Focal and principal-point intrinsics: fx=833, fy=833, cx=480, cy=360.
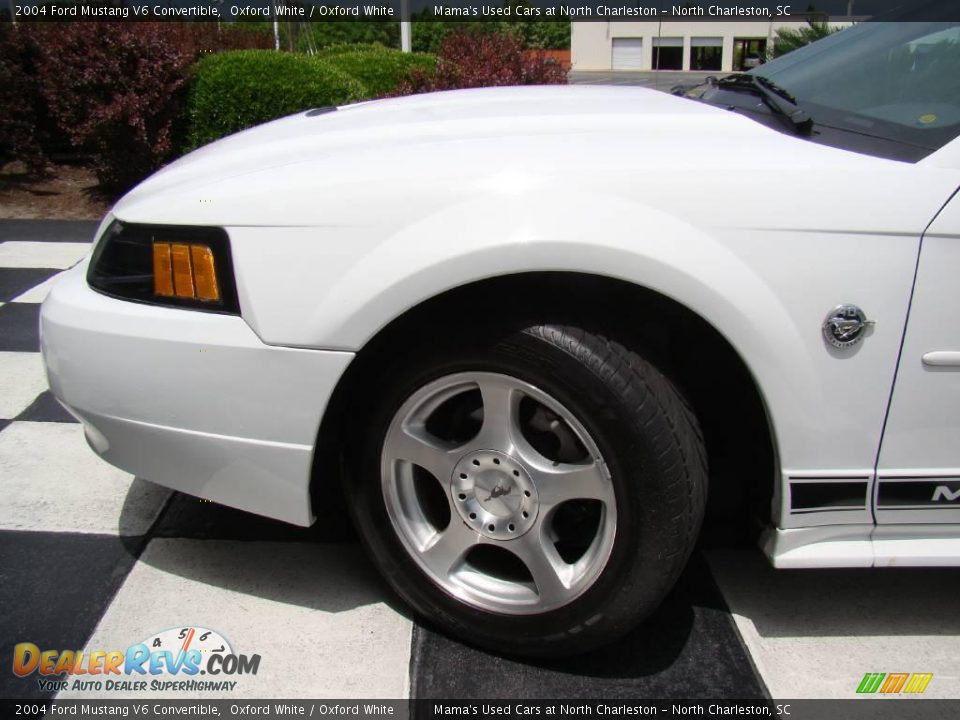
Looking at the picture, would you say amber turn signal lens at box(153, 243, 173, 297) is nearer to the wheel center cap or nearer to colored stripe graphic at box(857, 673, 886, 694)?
the wheel center cap

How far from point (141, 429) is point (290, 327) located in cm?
50

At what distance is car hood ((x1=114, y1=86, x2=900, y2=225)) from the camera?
70.4 inches

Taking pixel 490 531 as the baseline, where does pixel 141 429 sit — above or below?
above

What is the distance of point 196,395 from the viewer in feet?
6.23

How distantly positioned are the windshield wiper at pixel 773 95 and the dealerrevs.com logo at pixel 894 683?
4.26 feet

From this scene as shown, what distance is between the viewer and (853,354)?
1715 mm

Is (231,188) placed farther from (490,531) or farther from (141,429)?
(490,531)

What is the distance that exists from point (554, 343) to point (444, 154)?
50 centimetres

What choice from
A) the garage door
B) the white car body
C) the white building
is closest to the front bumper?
the white car body

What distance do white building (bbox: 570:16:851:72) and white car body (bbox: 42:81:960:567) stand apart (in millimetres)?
30576

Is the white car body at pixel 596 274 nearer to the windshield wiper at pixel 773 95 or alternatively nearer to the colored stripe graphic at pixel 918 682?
the windshield wiper at pixel 773 95

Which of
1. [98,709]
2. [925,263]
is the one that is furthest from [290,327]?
[925,263]

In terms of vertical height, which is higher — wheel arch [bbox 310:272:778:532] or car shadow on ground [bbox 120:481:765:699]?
wheel arch [bbox 310:272:778:532]

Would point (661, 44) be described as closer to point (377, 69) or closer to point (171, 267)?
point (377, 69)
